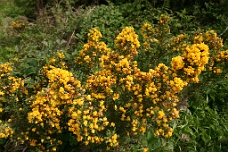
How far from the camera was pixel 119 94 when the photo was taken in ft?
8.18

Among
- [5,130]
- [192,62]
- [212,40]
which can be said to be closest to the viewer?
[192,62]

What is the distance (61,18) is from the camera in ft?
16.6

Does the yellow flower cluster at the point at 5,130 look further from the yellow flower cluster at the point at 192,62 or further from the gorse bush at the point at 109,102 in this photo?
the yellow flower cluster at the point at 192,62

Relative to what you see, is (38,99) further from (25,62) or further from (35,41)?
(35,41)

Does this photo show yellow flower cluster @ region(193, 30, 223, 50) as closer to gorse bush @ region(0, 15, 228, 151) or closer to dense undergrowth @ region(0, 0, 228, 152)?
dense undergrowth @ region(0, 0, 228, 152)

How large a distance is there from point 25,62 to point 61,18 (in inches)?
65.6

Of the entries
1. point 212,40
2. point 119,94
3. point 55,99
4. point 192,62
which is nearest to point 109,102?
point 119,94

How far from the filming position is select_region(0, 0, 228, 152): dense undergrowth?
2.34 m

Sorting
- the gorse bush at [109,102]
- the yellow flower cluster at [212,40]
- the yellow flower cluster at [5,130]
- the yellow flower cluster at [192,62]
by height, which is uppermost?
the yellow flower cluster at [192,62]

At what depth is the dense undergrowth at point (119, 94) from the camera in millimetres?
2342

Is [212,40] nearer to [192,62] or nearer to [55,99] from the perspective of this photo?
[192,62]

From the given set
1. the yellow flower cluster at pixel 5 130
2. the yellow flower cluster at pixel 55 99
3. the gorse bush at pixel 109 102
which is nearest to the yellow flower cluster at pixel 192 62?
the gorse bush at pixel 109 102

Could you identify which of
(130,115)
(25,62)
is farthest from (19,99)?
(130,115)

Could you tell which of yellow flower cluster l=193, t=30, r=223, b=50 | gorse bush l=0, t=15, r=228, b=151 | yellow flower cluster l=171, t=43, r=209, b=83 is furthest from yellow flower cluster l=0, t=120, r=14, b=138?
yellow flower cluster l=193, t=30, r=223, b=50
